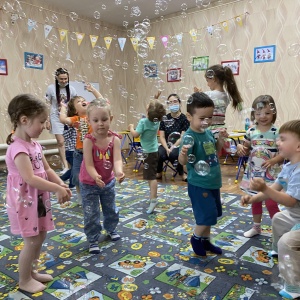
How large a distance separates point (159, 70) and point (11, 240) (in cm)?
501

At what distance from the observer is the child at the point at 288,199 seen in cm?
126

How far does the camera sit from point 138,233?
2100 millimetres

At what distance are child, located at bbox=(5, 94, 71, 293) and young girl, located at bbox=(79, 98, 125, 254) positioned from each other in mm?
373

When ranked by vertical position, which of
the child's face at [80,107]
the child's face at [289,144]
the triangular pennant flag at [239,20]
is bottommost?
the child's face at [289,144]

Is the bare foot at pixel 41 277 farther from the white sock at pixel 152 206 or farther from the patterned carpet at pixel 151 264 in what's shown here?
the white sock at pixel 152 206

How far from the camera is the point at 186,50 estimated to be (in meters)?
5.70

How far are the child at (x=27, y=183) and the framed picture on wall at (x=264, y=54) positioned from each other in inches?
175

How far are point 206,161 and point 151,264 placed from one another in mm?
647

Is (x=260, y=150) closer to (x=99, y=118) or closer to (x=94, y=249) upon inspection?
(x=99, y=118)

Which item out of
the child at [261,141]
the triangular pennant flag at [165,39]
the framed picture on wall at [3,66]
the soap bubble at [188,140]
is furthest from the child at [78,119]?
the triangular pennant flag at [165,39]

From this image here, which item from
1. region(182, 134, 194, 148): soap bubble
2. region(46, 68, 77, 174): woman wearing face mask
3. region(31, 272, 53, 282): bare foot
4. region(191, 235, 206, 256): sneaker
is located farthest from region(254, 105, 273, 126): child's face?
region(46, 68, 77, 174): woman wearing face mask

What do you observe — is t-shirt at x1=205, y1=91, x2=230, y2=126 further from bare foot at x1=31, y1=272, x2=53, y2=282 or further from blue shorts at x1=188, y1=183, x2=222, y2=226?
bare foot at x1=31, y1=272, x2=53, y2=282

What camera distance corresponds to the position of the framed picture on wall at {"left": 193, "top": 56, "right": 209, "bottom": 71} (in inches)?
217

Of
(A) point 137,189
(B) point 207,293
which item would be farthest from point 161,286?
(A) point 137,189
